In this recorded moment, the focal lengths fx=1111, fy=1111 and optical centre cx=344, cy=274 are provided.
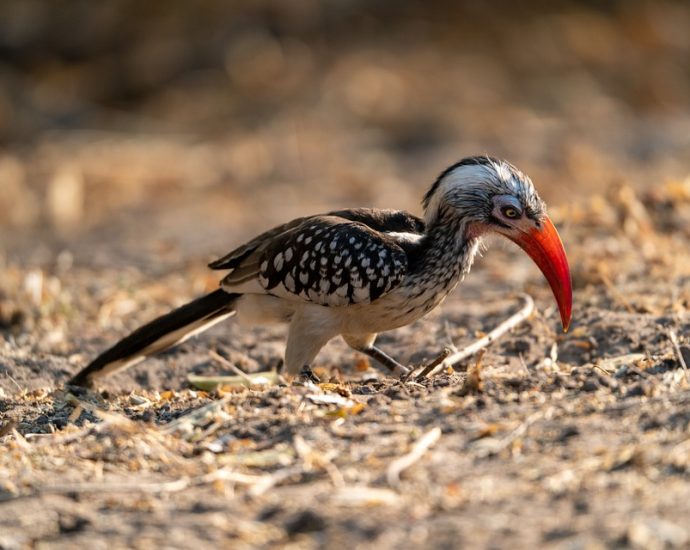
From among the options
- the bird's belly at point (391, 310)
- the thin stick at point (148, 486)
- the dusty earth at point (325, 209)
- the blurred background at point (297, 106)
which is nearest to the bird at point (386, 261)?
the bird's belly at point (391, 310)

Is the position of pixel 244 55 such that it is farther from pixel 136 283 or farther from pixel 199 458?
pixel 199 458

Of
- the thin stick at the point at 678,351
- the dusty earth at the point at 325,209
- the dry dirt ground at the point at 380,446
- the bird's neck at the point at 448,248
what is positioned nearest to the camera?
the dry dirt ground at the point at 380,446

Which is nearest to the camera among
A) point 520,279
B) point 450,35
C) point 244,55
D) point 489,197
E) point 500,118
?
Answer: point 489,197

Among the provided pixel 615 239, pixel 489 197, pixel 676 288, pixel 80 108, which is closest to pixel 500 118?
pixel 80 108

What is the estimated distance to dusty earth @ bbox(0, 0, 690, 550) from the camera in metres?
3.29

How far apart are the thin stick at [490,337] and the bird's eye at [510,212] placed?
61 cm

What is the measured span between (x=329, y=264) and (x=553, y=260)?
1.04 m

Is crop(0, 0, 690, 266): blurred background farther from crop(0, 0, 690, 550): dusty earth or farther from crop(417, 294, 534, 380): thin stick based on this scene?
crop(417, 294, 534, 380): thin stick

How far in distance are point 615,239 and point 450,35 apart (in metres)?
8.88

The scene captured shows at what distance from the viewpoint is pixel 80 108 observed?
13.6 m

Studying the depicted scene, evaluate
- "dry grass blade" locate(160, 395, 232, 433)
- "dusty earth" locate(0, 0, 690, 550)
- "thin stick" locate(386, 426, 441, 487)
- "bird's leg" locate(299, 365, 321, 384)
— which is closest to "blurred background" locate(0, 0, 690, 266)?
"dusty earth" locate(0, 0, 690, 550)

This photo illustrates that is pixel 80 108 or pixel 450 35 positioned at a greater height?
pixel 450 35

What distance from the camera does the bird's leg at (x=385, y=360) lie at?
5320mm

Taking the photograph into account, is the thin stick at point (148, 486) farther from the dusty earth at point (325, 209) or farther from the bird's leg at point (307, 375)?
the bird's leg at point (307, 375)
